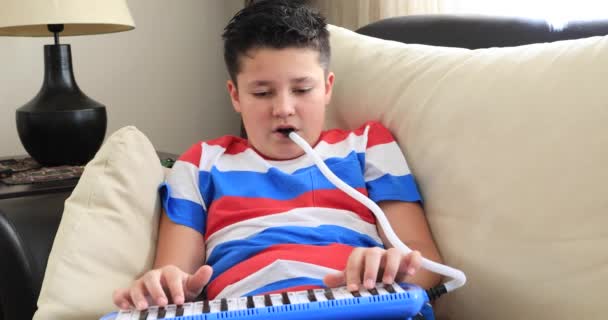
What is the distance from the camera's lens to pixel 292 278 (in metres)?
0.82

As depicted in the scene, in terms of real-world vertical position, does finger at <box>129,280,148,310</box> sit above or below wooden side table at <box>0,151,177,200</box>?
above

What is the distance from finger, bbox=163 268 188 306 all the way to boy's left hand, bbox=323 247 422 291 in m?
0.17

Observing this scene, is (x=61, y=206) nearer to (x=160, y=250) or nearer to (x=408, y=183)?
(x=160, y=250)

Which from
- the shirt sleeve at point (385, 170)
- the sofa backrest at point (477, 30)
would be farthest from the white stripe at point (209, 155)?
the sofa backrest at point (477, 30)

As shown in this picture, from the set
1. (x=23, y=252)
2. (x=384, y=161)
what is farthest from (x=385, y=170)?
(x=23, y=252)

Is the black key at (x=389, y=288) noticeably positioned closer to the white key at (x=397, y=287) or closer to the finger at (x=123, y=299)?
the white key at (x=397, y=287)

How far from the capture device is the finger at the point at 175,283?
0.70 meters

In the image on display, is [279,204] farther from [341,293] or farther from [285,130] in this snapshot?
[341,293]

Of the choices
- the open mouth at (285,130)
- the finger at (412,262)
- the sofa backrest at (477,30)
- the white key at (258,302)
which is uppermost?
the sofa backrest at (477,30)

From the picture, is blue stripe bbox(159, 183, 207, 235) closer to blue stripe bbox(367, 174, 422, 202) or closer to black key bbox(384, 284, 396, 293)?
blue stripe bbox(367, 174, 422, 202)

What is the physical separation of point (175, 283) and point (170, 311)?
59mm

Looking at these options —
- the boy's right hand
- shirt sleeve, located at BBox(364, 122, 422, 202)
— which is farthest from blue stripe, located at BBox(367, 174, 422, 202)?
the boy's right hand

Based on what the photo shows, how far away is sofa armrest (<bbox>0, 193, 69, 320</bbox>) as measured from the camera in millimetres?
954

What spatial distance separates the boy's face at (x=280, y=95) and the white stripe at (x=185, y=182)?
0.12 meters
